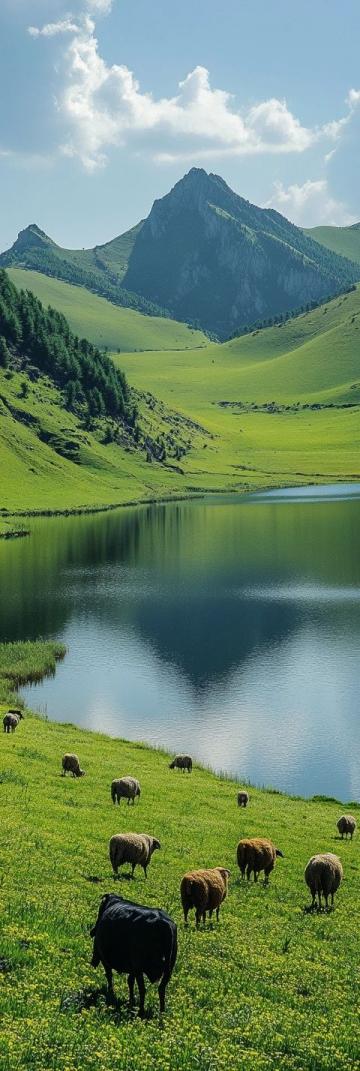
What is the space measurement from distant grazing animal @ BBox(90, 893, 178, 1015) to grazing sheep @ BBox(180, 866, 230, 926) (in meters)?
5.35

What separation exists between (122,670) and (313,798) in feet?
107

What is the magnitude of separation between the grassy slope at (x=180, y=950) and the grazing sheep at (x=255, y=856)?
0.54m

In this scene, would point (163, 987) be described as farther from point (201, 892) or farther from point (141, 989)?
point (201, 892)

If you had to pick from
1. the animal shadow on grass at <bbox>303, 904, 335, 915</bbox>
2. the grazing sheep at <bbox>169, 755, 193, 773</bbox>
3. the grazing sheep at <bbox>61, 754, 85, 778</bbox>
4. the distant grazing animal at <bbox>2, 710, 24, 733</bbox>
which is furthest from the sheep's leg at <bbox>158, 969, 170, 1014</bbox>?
the distant grazing animal at <bbox>2, 710, 24, 733</bbox>

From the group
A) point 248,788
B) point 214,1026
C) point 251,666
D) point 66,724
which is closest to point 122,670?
point 251,666

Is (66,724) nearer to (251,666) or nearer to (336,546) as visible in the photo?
(251,666)

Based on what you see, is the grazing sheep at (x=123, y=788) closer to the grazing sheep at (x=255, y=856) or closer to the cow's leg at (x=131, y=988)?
the grazing sheep at (x=255, y=856)

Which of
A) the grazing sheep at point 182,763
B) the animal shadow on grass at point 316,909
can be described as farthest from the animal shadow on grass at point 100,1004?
the grazing sheep at point 182,763

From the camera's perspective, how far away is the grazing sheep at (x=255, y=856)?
1073 inches

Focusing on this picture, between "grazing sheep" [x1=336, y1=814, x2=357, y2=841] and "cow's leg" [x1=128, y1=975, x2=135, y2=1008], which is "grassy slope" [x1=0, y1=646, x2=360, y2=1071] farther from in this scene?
"grazing sheep" [x1=336, y1=814, x2=357, y2=841]

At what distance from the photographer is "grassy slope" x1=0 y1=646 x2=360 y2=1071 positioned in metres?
15.3

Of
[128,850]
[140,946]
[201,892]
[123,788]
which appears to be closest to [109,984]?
[140,946]

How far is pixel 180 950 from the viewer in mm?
20188

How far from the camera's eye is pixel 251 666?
7538cm
